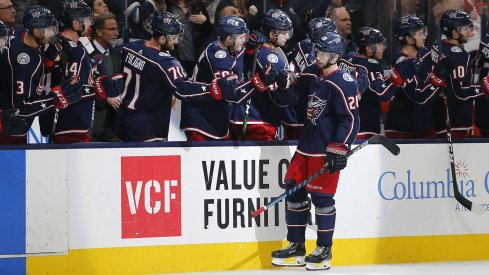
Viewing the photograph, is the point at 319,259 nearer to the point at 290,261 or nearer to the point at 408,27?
the point at 290,261

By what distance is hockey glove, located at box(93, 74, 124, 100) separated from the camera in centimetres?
798

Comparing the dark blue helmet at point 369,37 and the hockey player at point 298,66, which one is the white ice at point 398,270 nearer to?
the hockey player at point 298,66

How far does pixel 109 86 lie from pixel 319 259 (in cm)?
178

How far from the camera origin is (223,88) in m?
7.68

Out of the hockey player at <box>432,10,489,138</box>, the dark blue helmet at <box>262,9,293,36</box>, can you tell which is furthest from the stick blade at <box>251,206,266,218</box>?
the hockey player at <box>432,10,489,138</box>

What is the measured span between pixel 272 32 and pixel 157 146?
1.21 metres

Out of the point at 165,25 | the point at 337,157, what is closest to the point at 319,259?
the point at 337,157

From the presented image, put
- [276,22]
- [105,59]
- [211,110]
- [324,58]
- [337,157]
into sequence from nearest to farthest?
[337,157] → [324,58] → [211,110] → [276,22] → [105,59]

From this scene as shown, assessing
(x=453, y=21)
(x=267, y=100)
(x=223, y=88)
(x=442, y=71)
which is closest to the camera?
(x=223, y=88)

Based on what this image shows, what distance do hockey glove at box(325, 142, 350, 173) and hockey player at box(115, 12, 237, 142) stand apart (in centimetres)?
75

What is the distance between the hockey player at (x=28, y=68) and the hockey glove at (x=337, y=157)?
165 cm

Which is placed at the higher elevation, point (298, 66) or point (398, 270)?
point (298, 66)

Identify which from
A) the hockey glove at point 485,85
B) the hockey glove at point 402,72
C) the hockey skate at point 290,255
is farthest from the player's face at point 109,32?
the hockey glove at point 485,85

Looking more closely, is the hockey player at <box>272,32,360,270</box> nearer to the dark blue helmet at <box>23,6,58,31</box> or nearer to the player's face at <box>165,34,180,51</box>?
the player's face at <box>165,34,180,51</box>
